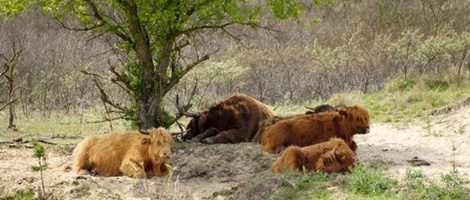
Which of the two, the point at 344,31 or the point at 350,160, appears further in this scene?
the point at 344,31

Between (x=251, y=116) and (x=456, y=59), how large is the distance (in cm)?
2487

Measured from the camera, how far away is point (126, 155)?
399 inches

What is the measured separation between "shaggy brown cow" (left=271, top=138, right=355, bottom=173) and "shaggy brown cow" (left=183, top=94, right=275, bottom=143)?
3.54m

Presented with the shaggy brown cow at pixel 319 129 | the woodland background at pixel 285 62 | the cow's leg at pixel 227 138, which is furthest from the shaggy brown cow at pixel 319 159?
the woodland background at pixel 285 62

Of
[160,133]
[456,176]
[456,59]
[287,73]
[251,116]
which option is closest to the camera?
[456,176]

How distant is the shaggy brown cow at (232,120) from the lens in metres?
13.0

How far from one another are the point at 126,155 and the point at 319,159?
2.83 metres

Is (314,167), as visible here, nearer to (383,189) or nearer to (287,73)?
(383,189)

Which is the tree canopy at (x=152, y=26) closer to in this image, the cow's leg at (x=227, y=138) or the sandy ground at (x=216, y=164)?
the cow's leg at (x=227, y=138)

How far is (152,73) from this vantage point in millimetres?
13383

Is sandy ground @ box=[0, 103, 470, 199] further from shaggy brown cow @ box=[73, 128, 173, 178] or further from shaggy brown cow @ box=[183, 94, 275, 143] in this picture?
shaggy brown cow @ box=[183, 94, 275, 143]

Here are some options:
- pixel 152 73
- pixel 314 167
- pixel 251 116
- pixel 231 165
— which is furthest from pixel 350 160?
pixel 152 73

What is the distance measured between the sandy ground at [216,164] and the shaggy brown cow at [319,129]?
13.5 inches

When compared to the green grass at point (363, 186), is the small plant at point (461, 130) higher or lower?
higher
